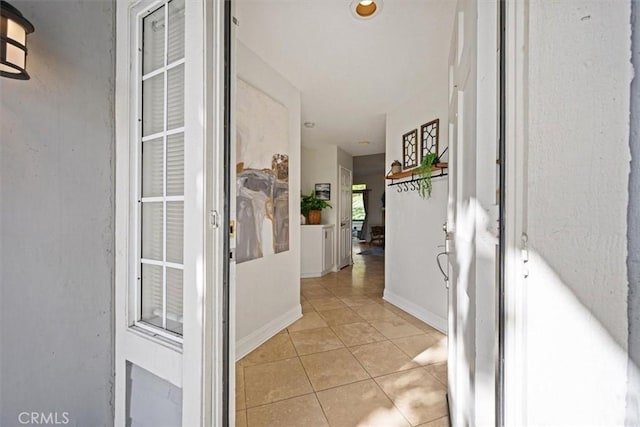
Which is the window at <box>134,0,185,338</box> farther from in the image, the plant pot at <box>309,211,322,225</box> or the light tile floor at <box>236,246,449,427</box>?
the plant pot at <box>309,211,322,225</box>

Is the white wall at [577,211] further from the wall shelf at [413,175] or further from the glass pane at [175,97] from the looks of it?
the wall shelf at [413,175]

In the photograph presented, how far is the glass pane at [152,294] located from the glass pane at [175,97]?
565 mm

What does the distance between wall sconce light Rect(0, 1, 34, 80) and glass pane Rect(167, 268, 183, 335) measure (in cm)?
85

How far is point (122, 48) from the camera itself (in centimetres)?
112

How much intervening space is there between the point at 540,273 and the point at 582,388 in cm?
23

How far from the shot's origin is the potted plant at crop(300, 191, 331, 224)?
5070 millimetres

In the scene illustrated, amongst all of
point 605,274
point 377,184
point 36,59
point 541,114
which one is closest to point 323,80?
point 36,59

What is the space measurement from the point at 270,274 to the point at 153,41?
1964 millimetres

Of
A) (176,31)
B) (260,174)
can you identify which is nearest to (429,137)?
(260,174)

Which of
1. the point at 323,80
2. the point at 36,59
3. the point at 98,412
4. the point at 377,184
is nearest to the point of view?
the point at 36,59

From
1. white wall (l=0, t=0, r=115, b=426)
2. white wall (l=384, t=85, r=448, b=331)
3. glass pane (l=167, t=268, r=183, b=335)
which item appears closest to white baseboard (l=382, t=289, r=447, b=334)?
white wall (l=384, t=85, r=448, b=331)

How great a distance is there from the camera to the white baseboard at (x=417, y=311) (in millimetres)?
2697

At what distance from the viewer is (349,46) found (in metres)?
2.17

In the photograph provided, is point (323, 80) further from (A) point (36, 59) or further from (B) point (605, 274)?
(B) point (605, 274)
